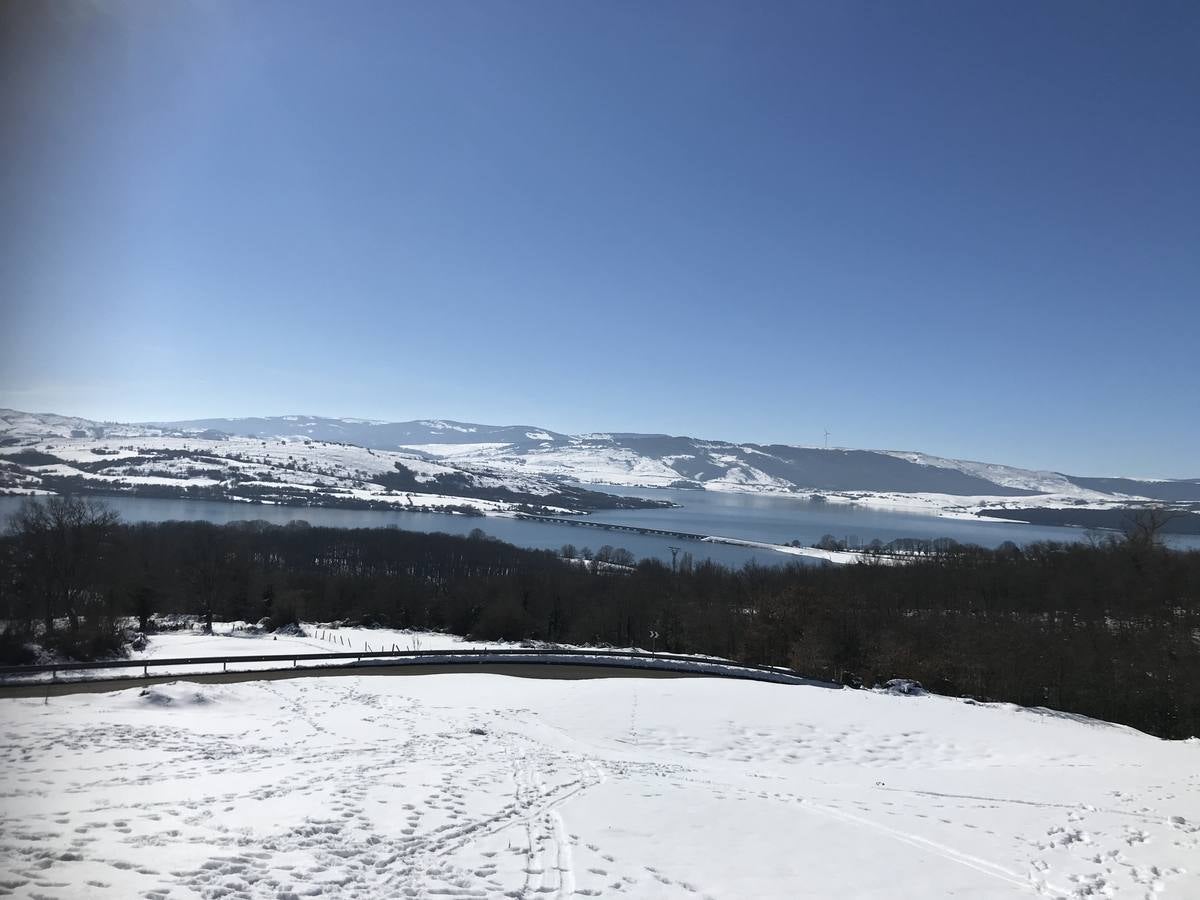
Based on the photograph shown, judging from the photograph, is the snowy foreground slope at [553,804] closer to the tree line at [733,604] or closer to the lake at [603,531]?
the tree line at [733,604]

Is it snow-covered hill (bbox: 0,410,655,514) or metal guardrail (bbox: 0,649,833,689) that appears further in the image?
metal guardrail (bbox: 0,649,833,689)

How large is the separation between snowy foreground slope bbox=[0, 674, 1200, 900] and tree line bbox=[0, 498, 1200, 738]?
8968 mm

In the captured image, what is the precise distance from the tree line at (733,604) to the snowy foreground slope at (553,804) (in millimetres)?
8968

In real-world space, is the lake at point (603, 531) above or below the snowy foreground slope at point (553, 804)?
below

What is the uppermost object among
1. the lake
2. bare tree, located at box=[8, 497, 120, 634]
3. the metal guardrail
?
bare tree, located at box=[8, 497, 120, 634]

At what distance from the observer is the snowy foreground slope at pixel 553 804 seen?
648 cm

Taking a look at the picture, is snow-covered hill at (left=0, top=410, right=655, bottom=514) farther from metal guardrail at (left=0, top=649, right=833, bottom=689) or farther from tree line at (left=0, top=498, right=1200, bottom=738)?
metal guardrail at (left=0, top=649, right=833, bottom=689)

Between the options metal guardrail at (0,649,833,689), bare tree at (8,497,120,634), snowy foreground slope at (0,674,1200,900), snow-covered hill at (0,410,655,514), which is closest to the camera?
snow-covered hill at (0,410,655,514)

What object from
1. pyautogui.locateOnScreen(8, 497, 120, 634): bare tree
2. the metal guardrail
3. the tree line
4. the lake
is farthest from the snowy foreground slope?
the lake

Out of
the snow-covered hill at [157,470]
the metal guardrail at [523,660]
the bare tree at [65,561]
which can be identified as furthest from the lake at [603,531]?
the metal guardrail at [523,660]

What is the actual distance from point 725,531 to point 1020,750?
5864 inches

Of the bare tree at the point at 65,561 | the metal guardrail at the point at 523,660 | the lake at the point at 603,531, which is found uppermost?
the bare tree at the point at 65,561

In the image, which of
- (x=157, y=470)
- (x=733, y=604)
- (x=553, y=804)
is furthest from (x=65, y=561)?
(x=157, y=470)

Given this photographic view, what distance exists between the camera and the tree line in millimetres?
31672
